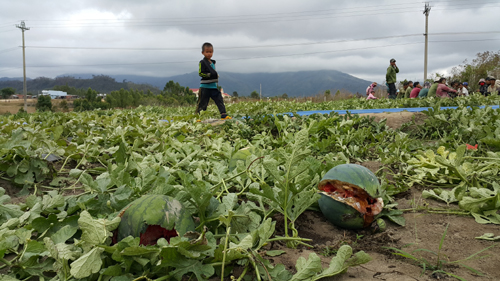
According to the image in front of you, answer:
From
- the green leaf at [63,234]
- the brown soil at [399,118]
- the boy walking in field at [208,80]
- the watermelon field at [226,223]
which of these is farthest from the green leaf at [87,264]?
the boy walking in field at [208,80]

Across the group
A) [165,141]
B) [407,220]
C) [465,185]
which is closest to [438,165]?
[465,185]

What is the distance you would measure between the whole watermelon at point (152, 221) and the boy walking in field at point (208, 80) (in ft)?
19.4

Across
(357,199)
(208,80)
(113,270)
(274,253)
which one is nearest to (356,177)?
(357,199)

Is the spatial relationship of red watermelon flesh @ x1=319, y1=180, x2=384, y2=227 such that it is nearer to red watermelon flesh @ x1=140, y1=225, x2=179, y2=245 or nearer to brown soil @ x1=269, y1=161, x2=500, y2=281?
brown soil @ x1=269, y1=161, x2=500, y2=281

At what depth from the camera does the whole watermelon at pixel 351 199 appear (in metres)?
1.80

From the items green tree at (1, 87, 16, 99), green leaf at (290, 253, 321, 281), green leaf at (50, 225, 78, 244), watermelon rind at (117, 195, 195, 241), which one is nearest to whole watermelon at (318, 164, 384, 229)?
green leaf at (290, 253, 321, 281)

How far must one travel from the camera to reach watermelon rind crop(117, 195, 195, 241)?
1.35 metres

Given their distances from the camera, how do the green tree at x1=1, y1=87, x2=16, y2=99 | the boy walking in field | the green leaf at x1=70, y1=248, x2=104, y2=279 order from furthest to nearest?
the green tree at x1=1, y1=87, x2=16, y2=99 < the boy walking in field < the green leaf at x1=70, y1=248, x2=104, y2=279

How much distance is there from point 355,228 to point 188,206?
99 cm

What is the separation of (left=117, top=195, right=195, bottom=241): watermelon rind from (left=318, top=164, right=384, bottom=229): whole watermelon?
0.84 meters

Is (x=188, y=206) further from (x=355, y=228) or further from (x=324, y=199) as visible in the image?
(x=355, y=228)

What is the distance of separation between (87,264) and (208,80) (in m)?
6.63

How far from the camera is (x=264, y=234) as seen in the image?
1.39 m

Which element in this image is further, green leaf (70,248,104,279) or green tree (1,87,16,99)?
green tree (1,87,16,99)
